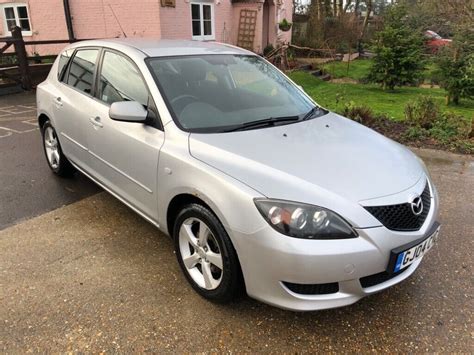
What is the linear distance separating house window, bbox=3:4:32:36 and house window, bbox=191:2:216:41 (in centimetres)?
601

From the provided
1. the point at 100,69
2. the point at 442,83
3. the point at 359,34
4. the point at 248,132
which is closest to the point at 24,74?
the point at 100,69

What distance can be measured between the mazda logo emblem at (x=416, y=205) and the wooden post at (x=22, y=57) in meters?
11.0

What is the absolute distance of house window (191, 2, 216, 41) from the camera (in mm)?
13923

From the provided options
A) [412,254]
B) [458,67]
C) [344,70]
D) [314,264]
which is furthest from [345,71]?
[314,264]

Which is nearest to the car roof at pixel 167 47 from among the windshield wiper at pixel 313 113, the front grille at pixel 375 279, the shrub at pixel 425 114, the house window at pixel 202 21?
the windshield wiper at pixel 313 113

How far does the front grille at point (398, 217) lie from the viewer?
2.24 metres

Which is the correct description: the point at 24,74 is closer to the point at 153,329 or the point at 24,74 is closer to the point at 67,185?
the point at 67,185

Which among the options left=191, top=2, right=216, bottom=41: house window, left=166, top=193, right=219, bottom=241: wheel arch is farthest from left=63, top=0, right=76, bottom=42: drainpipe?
left=166, top=193, right=219, bottom=241: wheel arch

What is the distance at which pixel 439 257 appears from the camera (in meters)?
3.26

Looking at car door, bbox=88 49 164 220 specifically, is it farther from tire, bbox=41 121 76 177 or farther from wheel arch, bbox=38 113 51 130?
wheel arch, bbox=38 113 51 130

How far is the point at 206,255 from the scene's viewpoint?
8.58ft

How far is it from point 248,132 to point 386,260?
125 centimetres

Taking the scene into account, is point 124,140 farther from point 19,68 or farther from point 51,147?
point 19,68

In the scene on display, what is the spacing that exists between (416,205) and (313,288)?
31.6 inches
